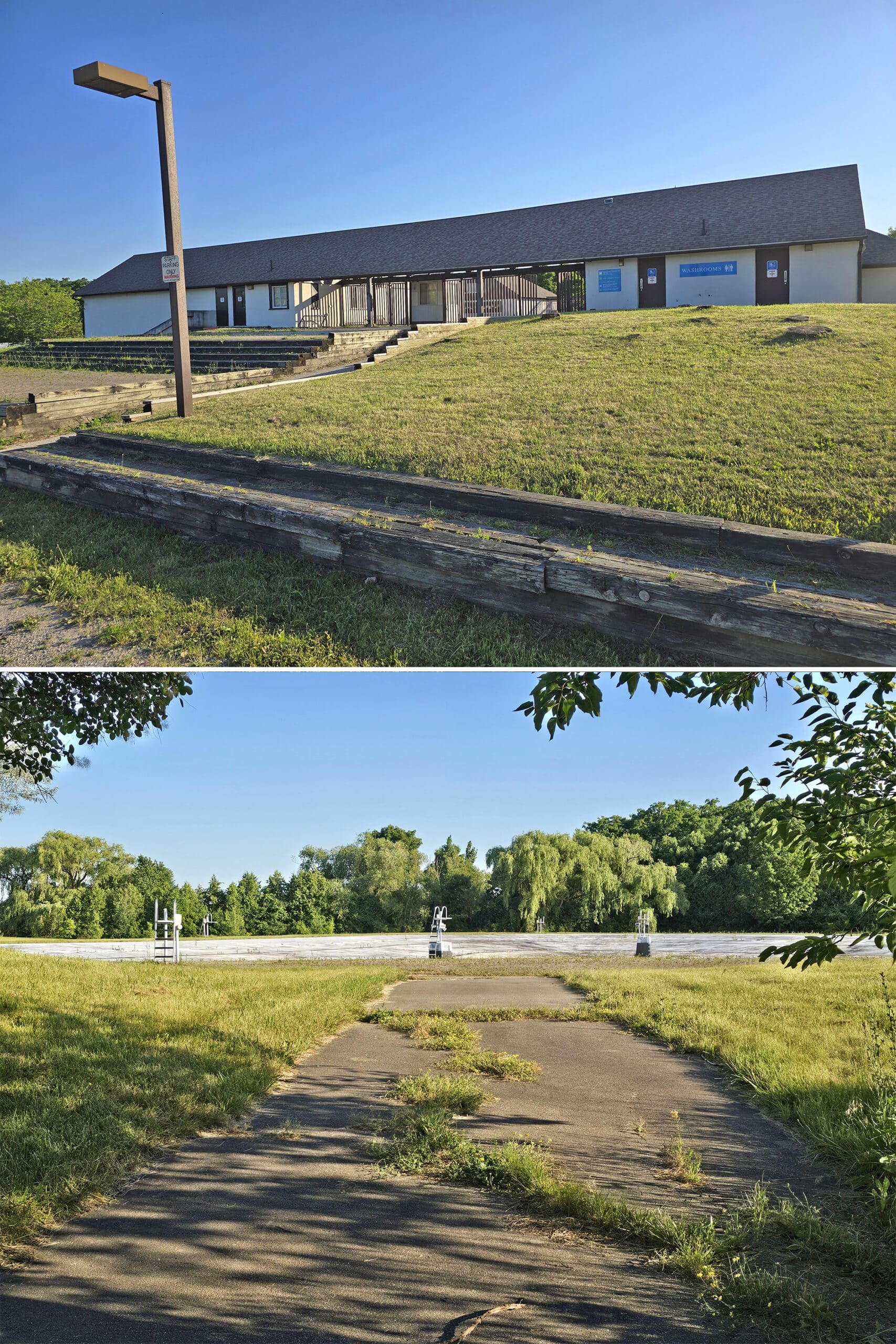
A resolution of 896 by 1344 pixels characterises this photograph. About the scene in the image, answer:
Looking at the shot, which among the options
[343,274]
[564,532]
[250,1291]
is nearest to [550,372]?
[564,532]

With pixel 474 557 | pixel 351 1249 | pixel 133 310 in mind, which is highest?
pixel 133 310

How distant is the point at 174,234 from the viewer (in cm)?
1248

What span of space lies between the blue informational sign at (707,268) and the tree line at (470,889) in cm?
1688

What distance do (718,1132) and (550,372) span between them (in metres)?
11.3

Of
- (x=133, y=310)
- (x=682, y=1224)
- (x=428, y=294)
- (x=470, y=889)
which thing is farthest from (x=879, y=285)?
(x=133, y=310)

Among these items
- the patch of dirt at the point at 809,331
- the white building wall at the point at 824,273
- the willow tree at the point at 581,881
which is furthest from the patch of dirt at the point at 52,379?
the white building wall at the point at 824,273

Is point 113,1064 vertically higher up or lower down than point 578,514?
lower down

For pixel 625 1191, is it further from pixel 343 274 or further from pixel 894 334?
pixel 343 274

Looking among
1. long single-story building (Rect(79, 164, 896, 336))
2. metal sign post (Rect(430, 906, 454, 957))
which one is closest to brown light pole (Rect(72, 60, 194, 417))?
metal sign post (Rect(430, 906, 454, 957))

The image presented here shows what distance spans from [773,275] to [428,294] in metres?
→ 14.0

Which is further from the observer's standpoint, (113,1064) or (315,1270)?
(113,1064)

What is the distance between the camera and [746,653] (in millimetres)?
4684

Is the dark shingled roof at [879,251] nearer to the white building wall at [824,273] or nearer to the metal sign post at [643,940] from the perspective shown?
the white building wall at [824,273]

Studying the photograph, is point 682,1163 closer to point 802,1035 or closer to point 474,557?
point 802,1035
